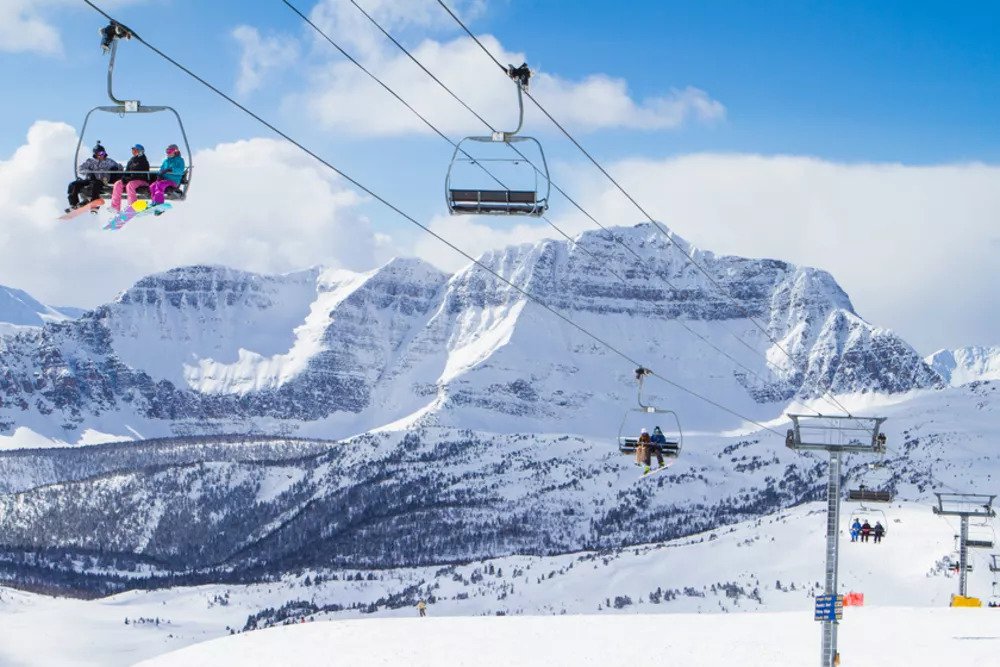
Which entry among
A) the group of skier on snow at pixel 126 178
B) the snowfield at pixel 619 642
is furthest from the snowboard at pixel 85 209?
the snowfield at pixel 619 642

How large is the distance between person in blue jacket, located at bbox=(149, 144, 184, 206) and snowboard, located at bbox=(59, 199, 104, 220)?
144cm

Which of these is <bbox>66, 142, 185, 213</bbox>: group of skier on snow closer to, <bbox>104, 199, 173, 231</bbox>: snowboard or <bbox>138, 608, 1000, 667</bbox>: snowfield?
<bbox>104, 199, 173, 231</bbox>: snowboard

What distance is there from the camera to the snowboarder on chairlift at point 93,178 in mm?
27062

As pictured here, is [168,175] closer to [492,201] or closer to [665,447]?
[492,201]

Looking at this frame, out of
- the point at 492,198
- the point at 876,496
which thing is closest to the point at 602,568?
the point at 876,496

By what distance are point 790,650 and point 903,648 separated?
4751 millimetres

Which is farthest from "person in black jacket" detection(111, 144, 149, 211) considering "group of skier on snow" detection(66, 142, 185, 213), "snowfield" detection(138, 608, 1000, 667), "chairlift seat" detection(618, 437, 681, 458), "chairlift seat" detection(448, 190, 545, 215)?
"snowfield" detection(138, 608, 1000, 667)

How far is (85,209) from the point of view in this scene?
27438mm

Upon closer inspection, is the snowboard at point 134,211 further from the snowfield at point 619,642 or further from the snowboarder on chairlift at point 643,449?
the snowfield at point 619,642

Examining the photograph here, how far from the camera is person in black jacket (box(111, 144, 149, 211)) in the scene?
26797mm

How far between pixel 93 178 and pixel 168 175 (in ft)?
5.45

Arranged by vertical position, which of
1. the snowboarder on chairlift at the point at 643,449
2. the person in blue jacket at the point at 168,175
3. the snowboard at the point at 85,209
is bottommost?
the snowboarder on chairlift at the point at 643,449

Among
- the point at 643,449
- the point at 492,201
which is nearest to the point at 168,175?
the point at 492,201

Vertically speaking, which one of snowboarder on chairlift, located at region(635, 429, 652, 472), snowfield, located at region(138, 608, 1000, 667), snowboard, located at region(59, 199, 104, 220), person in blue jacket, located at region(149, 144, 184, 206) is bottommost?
snowfield, located at region(138, 608, 1000, 667)
